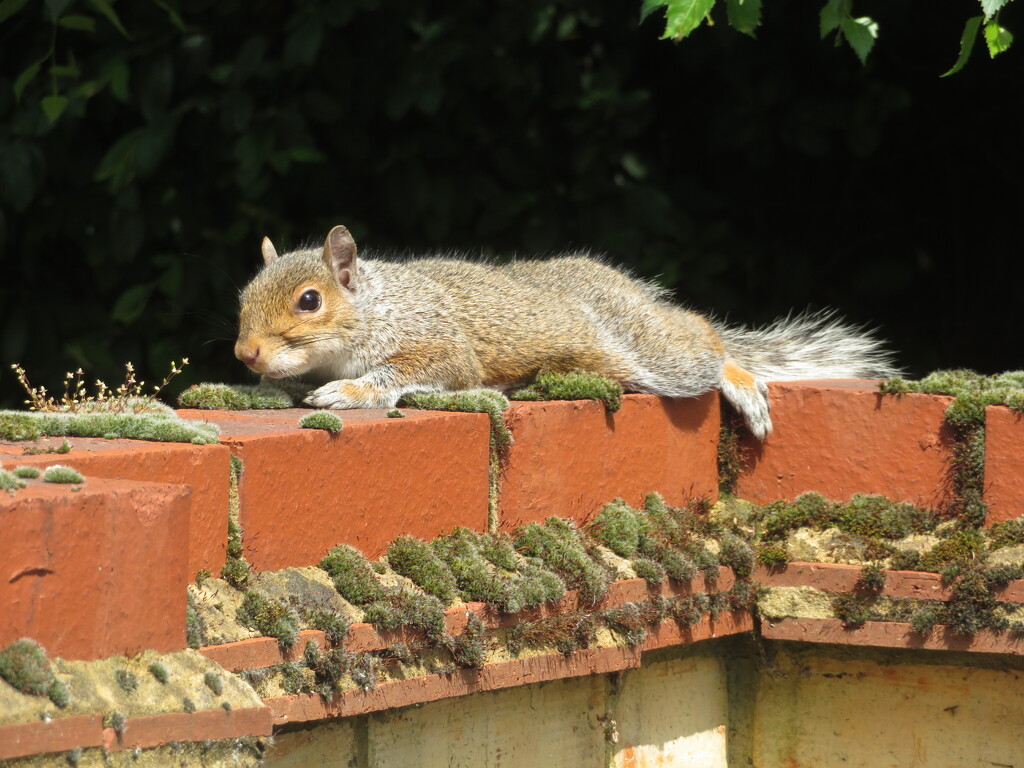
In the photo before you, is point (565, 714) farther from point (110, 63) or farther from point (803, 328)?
point (110, 63)

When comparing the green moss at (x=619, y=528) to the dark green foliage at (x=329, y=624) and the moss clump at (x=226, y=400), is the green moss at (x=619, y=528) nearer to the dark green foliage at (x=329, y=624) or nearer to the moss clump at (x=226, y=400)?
the moss clump at (x=226, y=400)

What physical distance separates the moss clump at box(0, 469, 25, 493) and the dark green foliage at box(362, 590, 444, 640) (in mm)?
948

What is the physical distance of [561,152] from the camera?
6.36 meters

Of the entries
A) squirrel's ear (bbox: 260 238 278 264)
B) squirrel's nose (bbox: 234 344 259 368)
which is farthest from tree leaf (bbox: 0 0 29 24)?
squirrel's nose (bbox: 234 344 259 368)

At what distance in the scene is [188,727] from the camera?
224 cm

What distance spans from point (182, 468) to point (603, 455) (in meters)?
1.64

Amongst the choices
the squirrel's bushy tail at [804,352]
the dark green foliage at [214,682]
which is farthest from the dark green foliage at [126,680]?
the squirrel's bushy tail at [804,352]

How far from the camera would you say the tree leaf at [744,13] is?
367 centimetres

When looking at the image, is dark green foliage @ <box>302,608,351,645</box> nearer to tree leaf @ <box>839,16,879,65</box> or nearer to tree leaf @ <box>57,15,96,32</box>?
tree leaf @ <box>839,16,879,65</box>

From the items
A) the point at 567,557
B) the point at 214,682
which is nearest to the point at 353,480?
the point at 567,557

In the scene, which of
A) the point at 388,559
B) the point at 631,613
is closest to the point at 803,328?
the point at 631,613

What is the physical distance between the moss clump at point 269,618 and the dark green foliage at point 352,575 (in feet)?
0.72

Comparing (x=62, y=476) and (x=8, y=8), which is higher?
(x=8, y=8)

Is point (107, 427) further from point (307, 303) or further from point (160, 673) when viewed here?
point (307, 303)
